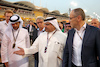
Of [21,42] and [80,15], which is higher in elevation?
[80,15]

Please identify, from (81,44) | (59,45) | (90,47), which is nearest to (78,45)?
(81,44)

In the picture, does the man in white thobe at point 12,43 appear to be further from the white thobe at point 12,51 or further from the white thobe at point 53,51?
the white thobe at point 53,51

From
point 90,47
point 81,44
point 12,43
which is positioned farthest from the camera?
point 12,43

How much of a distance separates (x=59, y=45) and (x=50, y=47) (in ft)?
0.72

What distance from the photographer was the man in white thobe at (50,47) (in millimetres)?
2104

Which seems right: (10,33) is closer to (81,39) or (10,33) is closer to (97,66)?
(81,39)

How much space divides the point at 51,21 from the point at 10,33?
1.19 metres

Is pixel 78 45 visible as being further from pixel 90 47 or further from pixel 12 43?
pixel 12 43

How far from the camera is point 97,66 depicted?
161cm

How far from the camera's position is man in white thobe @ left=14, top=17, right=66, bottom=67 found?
2104 mm

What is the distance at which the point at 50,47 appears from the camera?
2.17 m

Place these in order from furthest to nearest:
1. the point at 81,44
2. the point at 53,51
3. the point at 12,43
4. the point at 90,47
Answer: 1. the point at 12,43
2. the point at 53,51
3. the point at 81,44
4. the point at 90,47

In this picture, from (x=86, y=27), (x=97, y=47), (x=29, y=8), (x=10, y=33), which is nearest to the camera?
(x=97, y=47)

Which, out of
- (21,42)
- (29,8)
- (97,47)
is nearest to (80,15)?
(97,47)
